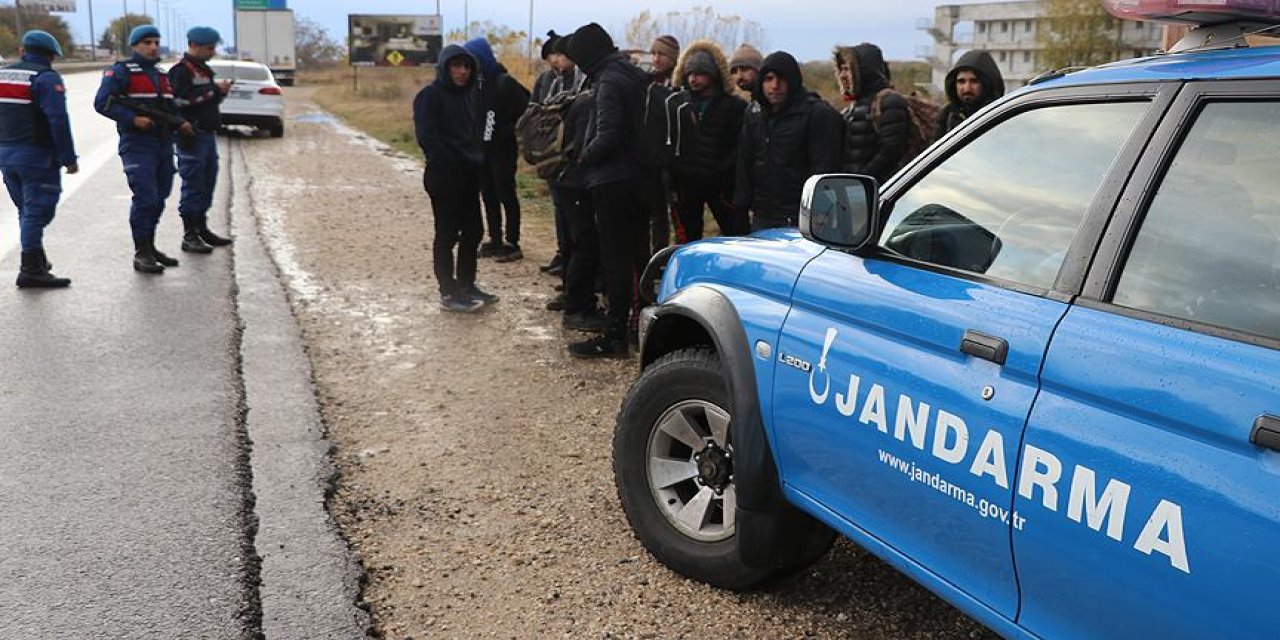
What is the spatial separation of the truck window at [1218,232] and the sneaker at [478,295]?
5.86 metres

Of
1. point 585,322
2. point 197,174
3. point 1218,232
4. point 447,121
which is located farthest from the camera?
point 197,174

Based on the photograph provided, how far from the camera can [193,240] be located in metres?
9.23

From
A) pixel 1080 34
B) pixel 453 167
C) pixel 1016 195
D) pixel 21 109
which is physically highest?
pixel 1080 34

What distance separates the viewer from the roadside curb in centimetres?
328

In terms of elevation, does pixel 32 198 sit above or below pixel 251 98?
below

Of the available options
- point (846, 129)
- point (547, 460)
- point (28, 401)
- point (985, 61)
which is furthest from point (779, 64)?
Answer: point (28, 401)

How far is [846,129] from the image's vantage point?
582 cm

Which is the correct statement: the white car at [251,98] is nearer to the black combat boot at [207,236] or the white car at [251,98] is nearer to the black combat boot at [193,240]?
the black combat boot at [207,236]

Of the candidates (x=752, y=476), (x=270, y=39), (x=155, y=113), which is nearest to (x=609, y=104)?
(x=752, y=476)

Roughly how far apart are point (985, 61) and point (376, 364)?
370 centimetres

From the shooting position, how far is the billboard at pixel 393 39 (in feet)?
206

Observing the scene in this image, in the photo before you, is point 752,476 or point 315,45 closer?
point 752,476

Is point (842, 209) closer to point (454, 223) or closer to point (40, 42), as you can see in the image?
point (454, 223)

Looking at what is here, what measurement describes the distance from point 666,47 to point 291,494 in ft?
15.2
